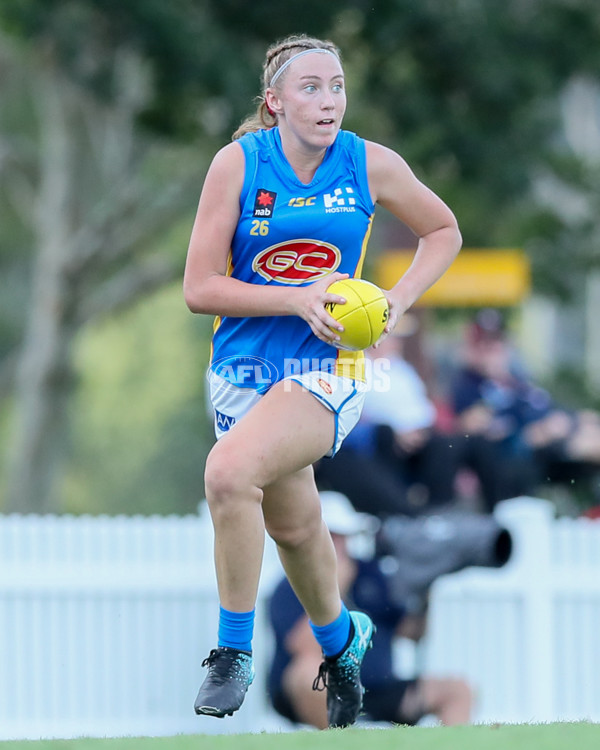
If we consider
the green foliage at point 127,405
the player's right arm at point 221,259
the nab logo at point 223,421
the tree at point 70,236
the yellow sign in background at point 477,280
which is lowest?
the nab logo at point 223,421

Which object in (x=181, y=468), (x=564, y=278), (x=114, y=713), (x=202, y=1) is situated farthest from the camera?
(x=181, y=468)

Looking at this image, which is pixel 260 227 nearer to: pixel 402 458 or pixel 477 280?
pixel 402 458

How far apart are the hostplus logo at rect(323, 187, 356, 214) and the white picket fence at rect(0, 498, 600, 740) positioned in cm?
381

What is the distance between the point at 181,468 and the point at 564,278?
16.2m

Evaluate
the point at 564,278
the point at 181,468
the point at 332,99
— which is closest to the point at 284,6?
the point at 564,278

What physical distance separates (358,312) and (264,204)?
0.53 meters

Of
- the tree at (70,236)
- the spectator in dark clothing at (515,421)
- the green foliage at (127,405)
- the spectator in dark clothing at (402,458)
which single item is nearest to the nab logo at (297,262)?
the spectator in dark clothing at (402,458)

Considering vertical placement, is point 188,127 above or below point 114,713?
above

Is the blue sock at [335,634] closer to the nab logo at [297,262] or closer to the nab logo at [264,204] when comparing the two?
the nab logo at [297,262]

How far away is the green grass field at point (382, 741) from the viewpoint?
3895 millimetres

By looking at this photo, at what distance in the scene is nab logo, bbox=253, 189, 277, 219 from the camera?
4.59 meters

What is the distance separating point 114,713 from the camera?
815 cm

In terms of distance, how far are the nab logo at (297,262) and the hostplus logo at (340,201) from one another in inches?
5.0

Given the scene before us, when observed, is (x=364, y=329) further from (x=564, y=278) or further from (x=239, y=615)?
(x=564, y=278)
